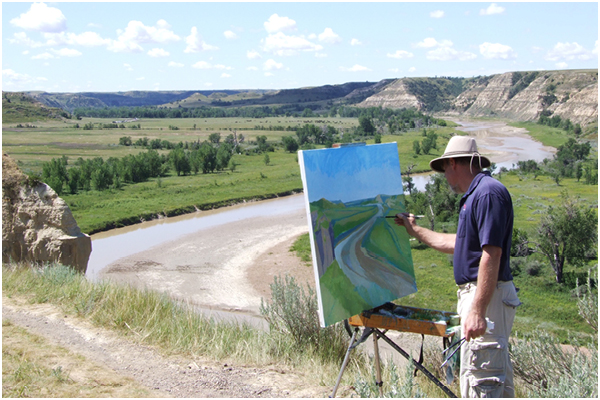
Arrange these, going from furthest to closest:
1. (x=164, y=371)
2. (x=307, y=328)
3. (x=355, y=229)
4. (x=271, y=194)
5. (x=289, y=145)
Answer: (x=289, y=145) → (x=271, y=194) → (x=307, y=328) → (x=164, y=371) → (x=355, y=229)

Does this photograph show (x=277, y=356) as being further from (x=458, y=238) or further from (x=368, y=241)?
(x=458, y=238)

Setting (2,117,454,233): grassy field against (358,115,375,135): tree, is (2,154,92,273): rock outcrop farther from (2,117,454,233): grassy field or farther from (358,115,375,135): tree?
(358,115,375,135): tree

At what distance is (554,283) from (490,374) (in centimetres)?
1538

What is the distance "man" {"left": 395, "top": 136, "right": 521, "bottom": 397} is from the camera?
317 centimetres

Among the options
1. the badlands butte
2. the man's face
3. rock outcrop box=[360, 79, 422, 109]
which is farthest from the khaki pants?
rock outcrop box=[360, 79, 422, 109]

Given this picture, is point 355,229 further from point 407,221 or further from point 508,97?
point 508,97

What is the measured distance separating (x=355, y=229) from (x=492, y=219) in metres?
1.43

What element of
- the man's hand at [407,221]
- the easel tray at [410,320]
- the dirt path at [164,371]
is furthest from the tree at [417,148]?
the easel tray at [410,320]

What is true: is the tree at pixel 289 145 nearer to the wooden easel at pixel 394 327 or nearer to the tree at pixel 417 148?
the tree at pixel 417 148

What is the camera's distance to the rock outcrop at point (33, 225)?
35.7ft

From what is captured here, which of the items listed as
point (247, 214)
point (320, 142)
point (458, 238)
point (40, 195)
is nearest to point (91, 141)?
point (320, 142)

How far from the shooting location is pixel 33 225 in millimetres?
10945

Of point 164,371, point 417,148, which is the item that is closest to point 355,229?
point 164,371

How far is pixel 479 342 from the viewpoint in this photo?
3316 millimetres
